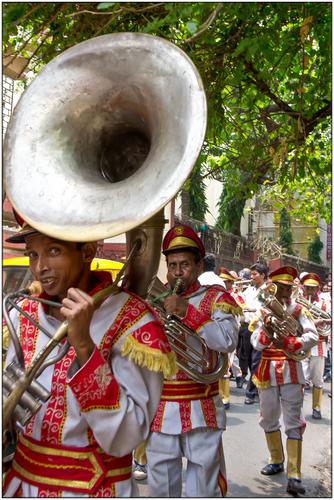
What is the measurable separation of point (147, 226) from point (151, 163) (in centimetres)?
43

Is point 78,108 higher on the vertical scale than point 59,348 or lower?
Result: higher

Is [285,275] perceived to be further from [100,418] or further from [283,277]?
[100,418]

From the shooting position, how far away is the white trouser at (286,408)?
5738mm

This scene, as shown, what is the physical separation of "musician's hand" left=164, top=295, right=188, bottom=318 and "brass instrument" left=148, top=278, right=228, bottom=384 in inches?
1.4

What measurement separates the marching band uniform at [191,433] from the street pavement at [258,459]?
1.49 meters

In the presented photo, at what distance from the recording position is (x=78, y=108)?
7.62 feet

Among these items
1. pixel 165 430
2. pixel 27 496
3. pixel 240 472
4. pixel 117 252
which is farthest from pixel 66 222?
pixel 117 252

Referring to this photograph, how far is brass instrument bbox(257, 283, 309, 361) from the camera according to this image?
589 cm

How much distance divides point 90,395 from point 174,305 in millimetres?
1840

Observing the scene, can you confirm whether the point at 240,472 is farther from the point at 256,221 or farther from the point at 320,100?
the point at 256,221

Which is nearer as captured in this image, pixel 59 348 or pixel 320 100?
pixel 59 348

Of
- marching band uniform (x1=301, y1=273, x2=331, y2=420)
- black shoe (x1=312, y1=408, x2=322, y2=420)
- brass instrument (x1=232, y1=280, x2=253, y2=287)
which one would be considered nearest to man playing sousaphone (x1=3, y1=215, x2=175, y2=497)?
marching band uniform (x1=301, y1=273, x2=331, y2=420)

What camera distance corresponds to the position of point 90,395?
80.7 inches

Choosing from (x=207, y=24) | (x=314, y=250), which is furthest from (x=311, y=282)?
(x=314, y=250)
